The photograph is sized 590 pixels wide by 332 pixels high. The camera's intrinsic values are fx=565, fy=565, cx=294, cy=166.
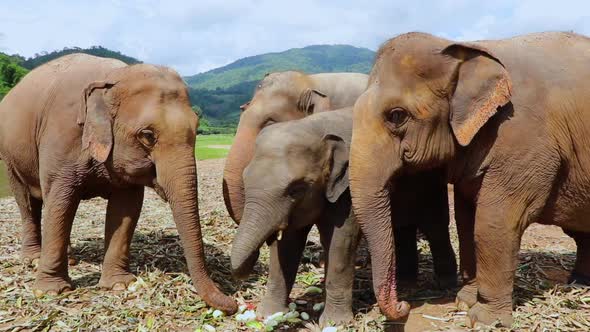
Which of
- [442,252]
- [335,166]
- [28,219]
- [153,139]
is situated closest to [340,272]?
[335,166]

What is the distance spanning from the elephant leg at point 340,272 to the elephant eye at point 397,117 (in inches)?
31.8

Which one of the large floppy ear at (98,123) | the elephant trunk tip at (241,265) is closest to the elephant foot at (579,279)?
the elephant trunk tip at (241,265)

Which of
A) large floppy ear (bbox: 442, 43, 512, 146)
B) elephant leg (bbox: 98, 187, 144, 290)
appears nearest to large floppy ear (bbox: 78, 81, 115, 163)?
elephant leg (bbox: 98, 187, 144, 290)

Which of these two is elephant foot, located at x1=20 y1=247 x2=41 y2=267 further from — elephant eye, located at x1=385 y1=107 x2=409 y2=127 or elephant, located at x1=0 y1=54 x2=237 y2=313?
elephant eye, located at x1=385 y1=107 x2=409 y2=127

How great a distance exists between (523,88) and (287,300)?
7.54 ft

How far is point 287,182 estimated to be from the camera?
3.78 meters

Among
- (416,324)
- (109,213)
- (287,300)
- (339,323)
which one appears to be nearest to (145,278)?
(109,213)

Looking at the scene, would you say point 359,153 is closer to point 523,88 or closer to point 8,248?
point 523,88

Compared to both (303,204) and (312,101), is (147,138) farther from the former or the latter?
(312,101)

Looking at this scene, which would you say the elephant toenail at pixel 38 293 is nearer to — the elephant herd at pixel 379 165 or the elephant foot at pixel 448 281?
the elephant herd at pixel 379 165

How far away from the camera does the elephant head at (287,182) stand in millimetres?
3713

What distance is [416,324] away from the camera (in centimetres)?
406

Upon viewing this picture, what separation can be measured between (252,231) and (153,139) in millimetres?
1230

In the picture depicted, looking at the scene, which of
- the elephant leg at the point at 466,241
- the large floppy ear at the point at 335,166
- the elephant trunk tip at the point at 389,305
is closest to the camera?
the elephant trunk tip at the point at 389,305
